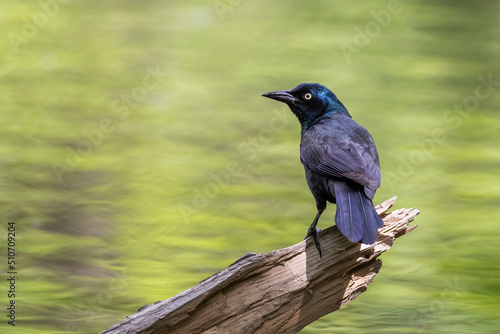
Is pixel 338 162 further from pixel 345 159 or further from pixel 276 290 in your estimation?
pixel 276 290

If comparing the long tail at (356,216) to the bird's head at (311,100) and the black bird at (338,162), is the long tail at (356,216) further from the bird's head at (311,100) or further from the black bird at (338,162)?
the bird's head at (311,100)

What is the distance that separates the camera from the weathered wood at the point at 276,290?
2.33 m

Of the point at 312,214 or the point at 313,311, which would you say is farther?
the point at 312,214

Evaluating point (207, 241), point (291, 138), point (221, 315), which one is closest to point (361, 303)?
point (207, 241)

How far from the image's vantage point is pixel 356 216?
242cm

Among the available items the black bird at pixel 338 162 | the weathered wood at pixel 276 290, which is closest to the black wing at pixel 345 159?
the black bird at pixel 338 162

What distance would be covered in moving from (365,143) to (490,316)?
62.6 inches

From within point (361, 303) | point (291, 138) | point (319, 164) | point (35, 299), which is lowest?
point (361, 303)

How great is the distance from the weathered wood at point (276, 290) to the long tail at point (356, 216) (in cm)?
16

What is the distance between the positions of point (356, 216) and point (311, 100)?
2.67 feet

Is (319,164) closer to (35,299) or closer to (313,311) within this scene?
(313,311)

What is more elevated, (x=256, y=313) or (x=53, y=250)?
(x=53, y=250)

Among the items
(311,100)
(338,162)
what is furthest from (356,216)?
(311,100)

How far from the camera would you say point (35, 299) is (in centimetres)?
377
